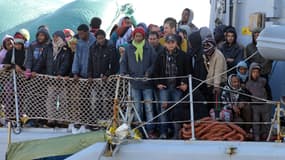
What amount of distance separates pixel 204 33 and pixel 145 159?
9.89ft

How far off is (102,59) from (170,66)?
1000 mm

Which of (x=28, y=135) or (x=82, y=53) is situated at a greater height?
(x=82, y=53)

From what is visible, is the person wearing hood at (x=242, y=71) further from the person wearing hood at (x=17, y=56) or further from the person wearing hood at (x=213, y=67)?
the person wearing hood at (x=17, y=56)

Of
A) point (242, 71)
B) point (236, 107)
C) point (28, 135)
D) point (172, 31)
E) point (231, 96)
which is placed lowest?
point (28, 135)

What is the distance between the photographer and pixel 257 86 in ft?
24.0

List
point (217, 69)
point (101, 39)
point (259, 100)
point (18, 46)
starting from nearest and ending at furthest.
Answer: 1. point (259, 100)
2. point (217, 69)
3. point (101, 39)
4. point (18, 46)

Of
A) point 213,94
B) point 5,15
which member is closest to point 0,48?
point 213,94

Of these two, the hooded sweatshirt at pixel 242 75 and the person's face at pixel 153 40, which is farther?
the person's face at pixel 153 40

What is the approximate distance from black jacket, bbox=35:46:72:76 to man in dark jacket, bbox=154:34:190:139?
1.39 metres

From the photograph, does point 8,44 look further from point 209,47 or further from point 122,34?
point 209,47

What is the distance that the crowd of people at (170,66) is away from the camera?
7.30 m

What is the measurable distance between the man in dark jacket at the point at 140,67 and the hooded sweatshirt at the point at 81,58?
63cm

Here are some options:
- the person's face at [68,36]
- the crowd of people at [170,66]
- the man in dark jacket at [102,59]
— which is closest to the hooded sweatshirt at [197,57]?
the crowd of people at [170,66]

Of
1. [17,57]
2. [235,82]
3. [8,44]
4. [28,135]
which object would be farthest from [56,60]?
[235,82]
